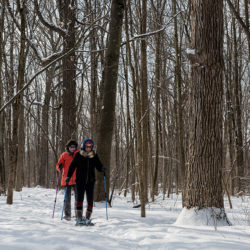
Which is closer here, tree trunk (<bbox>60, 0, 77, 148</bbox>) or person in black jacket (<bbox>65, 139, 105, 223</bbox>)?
person in black jacket (<bbox>65, 139, 105, 223</bbox>)

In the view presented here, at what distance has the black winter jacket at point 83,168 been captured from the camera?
5.49 metres

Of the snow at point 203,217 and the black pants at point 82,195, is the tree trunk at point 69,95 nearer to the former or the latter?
the black pants at point 82,195

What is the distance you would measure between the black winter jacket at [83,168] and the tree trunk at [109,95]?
224 centimetres

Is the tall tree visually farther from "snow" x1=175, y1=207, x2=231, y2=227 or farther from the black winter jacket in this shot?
the black winter jacket

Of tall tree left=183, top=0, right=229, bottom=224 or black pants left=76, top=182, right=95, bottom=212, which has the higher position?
tall tree left=183, top=0, right=229, bottom=224

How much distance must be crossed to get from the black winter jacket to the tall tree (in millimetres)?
1849

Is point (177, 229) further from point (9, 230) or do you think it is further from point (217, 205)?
point (9, 230)

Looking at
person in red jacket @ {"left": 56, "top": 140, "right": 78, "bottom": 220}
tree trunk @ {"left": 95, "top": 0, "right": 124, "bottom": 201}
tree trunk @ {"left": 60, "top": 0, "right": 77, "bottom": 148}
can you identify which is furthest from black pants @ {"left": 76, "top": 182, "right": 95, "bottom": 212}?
tree trunk @ {"left": 60, "top": 0, "right": 77, "bottom": 148}

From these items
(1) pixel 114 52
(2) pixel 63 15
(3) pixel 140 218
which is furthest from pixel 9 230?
(2) pixel 63 15

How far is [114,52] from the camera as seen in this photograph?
807 centimetres

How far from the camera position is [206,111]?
15.9ft

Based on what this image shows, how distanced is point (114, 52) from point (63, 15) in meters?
2.98

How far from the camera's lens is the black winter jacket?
216 inches

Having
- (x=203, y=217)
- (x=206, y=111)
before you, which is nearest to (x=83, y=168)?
(x=203, y=217)
